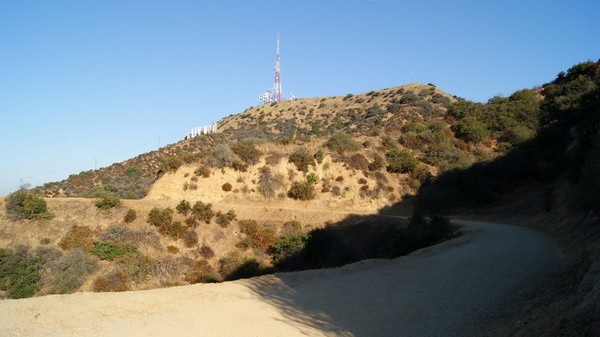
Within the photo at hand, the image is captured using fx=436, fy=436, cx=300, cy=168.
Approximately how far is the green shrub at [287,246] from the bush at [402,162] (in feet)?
45.6

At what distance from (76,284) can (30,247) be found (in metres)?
5.02

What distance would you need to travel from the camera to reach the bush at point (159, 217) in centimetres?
2738

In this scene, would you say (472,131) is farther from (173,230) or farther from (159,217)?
(159,217)

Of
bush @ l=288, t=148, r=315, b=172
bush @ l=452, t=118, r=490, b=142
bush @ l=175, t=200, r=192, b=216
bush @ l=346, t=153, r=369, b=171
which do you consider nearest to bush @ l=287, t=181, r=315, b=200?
bush @ l=288, t=148, r=315, b=172

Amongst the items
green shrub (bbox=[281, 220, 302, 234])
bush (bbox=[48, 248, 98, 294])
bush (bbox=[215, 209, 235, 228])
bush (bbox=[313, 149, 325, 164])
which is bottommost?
bush (bbox=[48, 248, 98, 294])

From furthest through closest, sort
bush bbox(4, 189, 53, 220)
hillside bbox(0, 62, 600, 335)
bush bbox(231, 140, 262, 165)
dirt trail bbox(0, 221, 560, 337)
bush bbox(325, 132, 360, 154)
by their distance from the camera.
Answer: bush bbox(325, 132, 360, 154)
bush bbox(231, 140, 262, 165)
bush bbox(4, 189, 53, 220)
hillside bbox(0, 62, 600, 335)
dirt trail bbox(0, 221, 560, 337)

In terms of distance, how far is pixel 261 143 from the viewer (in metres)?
38.7

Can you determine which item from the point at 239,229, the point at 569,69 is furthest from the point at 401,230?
the point at 569,69

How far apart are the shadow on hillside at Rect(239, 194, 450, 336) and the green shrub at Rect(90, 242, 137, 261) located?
868 centimetres

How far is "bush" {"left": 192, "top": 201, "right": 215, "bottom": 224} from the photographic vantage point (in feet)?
93.0

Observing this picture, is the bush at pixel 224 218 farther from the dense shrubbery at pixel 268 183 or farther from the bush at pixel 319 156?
the bush at pixel 319 156

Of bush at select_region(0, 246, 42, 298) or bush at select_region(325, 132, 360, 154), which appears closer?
bush at select_region(0, 246, 42, 298)

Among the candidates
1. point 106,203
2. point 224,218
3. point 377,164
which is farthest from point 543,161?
point 106,203

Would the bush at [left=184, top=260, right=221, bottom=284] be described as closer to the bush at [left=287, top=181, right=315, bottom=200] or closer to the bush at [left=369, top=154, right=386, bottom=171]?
the bush at [left=287, top=181, right=315, bottom=200]
